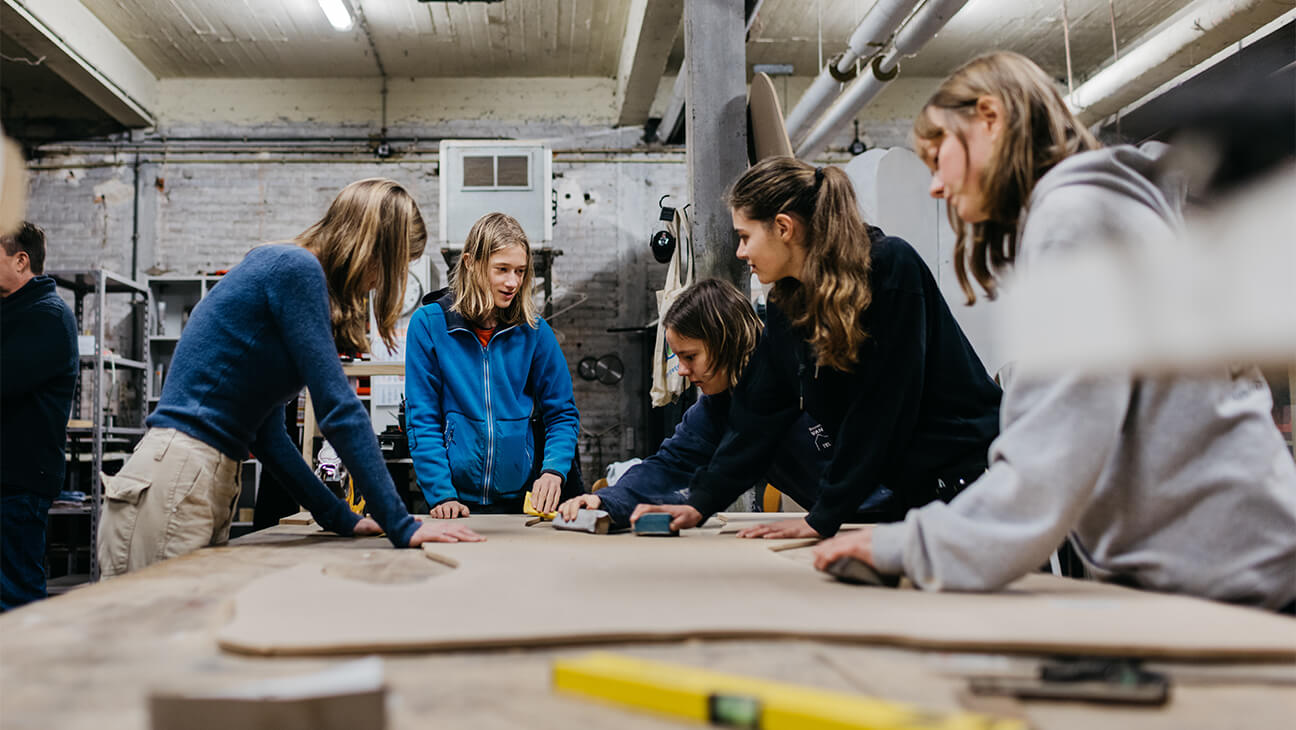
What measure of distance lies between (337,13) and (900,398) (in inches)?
204

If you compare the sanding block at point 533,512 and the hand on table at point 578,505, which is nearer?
the hand on table at point 578,505

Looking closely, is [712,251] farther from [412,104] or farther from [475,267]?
[412,104]

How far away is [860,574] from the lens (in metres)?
0.98

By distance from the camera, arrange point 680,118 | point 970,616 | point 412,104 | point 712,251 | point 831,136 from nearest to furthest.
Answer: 1. point 970,616
2. point 712,251
3. point 831,136
4. point 680,118
5. point 412,104

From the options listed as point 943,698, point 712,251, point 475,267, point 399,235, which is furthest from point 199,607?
point 712,251

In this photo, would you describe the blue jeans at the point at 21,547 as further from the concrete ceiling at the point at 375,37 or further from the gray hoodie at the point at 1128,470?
the concrete ceiling at the point at 375,37

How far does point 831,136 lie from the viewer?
17.9 ft

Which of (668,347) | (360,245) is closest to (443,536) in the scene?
(360,245)

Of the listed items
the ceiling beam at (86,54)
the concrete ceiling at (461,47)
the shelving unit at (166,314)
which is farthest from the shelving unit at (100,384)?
the concrete ceiling at (461,47)

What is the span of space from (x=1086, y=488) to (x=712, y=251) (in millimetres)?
2055

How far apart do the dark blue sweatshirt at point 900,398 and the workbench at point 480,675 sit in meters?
0.74

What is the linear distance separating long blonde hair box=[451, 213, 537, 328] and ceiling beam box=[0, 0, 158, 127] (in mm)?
4465

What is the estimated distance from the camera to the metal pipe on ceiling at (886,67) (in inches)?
151

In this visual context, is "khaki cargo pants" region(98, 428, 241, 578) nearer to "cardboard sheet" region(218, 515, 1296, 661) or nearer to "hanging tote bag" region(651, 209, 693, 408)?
"cardboard sheet" region(218, 515, 1296, 661)
